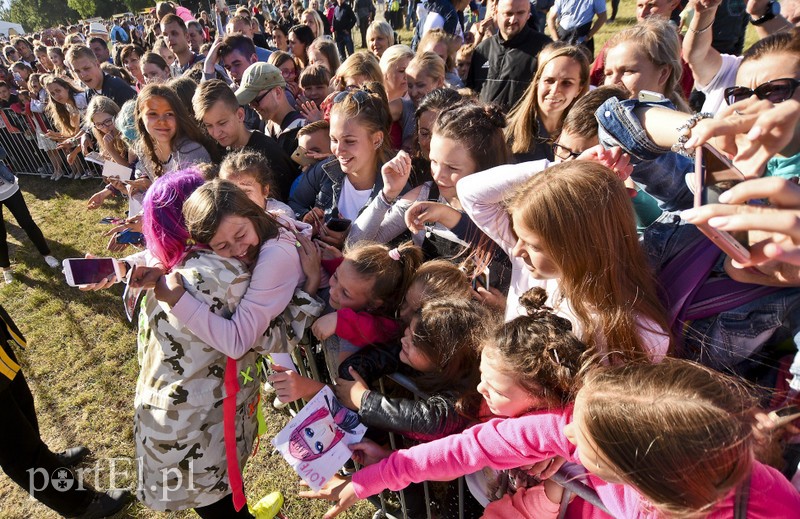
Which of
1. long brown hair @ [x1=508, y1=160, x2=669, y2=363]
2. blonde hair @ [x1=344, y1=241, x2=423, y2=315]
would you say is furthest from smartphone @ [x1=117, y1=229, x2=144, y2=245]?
long brown hair @ [x1=508, y1=160, x2=669, y2=363]

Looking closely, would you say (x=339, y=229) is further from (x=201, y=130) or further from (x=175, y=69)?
(x=175, y=69)

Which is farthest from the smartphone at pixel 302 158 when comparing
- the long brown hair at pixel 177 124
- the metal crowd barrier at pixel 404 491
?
the metal crowd barrier at pixel 404 491

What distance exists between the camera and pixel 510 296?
81.6 inches

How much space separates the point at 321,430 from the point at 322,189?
185 centimetres

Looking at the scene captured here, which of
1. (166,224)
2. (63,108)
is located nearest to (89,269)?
(166,224)

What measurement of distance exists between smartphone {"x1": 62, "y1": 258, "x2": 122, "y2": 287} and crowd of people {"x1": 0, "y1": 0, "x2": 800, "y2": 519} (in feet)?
0.17

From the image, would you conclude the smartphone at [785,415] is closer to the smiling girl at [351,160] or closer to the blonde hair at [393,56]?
the smiling girl at [351,160]

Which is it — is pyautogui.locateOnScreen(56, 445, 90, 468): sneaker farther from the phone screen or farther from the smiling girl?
the smiling girl

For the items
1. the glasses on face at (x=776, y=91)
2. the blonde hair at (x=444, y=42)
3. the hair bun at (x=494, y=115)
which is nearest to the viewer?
the glasses on face at (x=776, y=91)

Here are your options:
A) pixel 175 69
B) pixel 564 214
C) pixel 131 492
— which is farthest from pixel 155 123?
pixel 175 69

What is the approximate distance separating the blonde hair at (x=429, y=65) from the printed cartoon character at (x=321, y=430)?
3.07 m

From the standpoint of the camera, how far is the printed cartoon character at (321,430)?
1.81 meters

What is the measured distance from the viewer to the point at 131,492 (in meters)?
2.94

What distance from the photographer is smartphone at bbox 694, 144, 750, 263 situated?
108 centimetres
